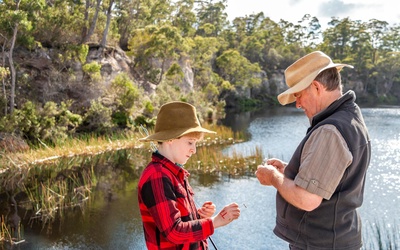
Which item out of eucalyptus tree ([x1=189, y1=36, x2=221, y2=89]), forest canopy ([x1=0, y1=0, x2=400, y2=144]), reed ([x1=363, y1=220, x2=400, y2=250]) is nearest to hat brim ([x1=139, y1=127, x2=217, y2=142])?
reed ([x1=363, y1=220, x2=400, y2=250])

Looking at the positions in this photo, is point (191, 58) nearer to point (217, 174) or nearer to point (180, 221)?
point (217, 174)

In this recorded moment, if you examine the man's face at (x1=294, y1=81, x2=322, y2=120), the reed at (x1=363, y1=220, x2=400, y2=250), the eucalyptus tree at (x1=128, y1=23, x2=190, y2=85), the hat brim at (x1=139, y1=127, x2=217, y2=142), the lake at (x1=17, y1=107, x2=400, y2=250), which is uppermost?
the eucalyptus tree at (x1=128, y1=23, x2=190, y2=85)

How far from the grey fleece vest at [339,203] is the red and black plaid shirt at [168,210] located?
0.44m

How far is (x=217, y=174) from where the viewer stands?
10.4 m

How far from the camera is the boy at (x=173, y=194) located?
6.17ft

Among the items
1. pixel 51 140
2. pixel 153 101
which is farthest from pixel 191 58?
pixel 51 140

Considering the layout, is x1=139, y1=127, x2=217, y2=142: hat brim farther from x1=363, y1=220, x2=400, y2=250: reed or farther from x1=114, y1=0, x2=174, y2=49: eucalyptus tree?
x1=114, y1=0, x2=174, y2=49: eucalyptus tree

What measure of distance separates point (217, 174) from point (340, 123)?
870cm

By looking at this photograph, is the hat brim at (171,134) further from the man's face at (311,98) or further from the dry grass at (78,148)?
the dry grass at (78,148)

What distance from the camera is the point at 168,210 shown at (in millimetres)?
1864

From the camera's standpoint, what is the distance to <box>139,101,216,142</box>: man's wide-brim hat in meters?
1.99

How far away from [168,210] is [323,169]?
71 centimetres

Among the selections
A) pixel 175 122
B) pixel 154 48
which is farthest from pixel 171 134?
pixel 154 48

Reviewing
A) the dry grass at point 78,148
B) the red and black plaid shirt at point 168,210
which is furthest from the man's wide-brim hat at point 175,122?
the dry grass at point 78,148
